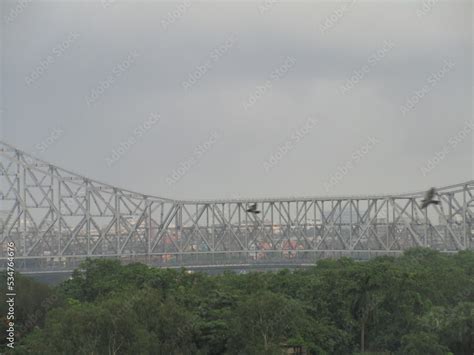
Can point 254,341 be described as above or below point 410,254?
below

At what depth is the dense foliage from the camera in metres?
47.4

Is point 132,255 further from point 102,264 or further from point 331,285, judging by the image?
point 331,285

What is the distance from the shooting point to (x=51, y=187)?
124m

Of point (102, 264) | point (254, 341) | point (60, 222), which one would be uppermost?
point (60, 222)

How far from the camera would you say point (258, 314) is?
5053 cm

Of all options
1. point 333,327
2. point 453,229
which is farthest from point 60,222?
point 333,327

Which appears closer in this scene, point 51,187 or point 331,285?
point 331,285

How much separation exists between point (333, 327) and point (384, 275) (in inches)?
205

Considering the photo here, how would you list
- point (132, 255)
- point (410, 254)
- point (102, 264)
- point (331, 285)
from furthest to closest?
point (132, 255) → point (410, 254) → point (102, 264) → point (331, 285)

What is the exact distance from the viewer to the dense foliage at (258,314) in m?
47.4

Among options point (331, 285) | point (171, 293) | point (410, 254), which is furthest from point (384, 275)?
point (410, 254)

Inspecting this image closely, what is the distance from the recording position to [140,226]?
13725cm

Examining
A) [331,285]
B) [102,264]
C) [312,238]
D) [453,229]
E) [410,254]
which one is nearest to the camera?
[331,285]

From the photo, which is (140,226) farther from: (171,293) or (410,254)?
A: (171,293)
